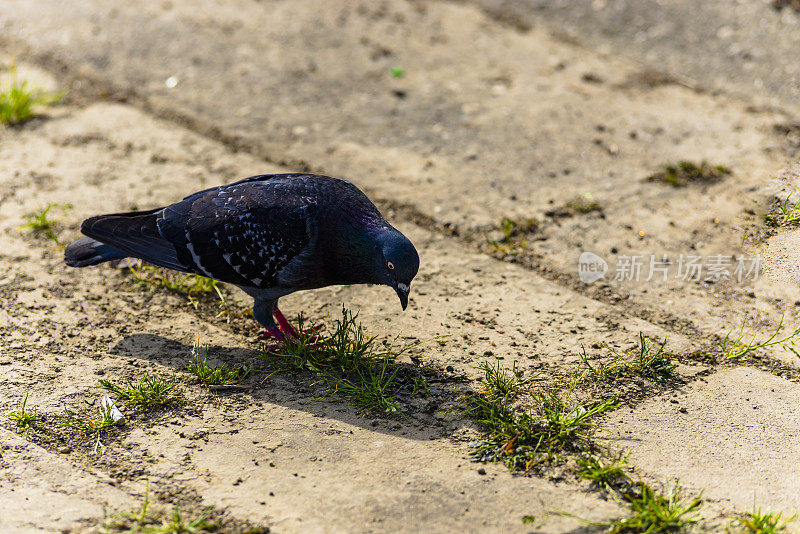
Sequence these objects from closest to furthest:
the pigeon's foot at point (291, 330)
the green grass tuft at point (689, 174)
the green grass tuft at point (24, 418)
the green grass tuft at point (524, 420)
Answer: the green grass tuft at point (524, 420)
the green grass tuft at point (24, 418)
the pigeon's foot at point (291, 330)
the green grass tuft at point (689, 174)

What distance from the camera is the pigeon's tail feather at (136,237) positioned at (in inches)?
169

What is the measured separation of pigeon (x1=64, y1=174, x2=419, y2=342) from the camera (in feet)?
13.0

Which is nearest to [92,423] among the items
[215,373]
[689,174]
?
[215,373]

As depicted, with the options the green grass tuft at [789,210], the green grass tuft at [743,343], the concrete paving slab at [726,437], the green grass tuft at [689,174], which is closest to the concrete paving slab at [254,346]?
the green grass tuft at [743,343]

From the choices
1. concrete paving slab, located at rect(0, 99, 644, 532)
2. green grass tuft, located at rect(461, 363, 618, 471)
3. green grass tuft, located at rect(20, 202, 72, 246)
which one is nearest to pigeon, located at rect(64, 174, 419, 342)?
concrete paving slab, located at rect(0, 99, 644, 532)

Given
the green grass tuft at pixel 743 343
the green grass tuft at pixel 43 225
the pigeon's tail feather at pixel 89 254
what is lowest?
the green grass tuft at pixel 743 343

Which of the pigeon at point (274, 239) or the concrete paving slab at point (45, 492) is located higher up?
the pigeon at point (274, 239)

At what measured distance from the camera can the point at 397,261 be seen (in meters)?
3.79

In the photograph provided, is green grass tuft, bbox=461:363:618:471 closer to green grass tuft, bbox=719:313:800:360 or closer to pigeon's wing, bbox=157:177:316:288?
green grass tuft, bbox=719:313:800:360

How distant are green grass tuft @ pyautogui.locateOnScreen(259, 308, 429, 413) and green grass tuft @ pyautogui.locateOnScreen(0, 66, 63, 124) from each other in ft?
12.6

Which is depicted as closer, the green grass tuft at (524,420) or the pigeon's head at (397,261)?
the green grass tuft at (524,420)

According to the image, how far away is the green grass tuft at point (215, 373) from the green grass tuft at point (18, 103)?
366 centimetres

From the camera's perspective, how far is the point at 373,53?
7367mm

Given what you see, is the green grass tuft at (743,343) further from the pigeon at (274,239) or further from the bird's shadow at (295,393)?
the pigeon at (274,239)
